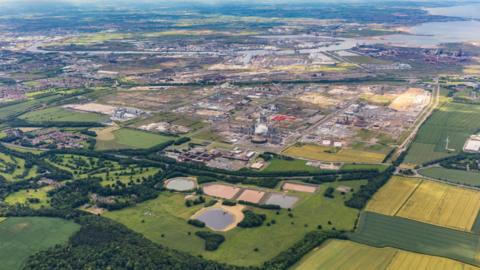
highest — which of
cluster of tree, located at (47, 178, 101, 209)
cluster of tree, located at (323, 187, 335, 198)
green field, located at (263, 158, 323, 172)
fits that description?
green field, located at (263, 158, 323, 172)

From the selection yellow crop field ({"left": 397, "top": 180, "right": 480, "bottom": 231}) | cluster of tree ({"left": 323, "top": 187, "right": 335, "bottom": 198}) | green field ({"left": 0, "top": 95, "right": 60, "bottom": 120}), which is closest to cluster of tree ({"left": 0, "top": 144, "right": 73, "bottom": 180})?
green field ({"left": 0, "top": 95, "right": 60, "bottom": 120})

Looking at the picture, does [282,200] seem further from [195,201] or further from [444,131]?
[444,131]

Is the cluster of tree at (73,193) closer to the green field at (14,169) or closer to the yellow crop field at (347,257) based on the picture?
the green field at (14,169)

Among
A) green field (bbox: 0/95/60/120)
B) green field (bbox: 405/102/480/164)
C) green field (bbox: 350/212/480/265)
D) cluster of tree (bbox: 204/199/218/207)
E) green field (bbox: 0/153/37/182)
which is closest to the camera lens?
green field (bbox: 350/212/480/265)

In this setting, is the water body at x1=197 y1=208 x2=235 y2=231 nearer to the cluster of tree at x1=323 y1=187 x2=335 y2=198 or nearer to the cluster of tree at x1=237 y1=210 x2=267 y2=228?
the cluster of tree at x1=237 y1=210 x2=267 y2=228

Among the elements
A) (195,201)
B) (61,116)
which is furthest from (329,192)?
(61,116)

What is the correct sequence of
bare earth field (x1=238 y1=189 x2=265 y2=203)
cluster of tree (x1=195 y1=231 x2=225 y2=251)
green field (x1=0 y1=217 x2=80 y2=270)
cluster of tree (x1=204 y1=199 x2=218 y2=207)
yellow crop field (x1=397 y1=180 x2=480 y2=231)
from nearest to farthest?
green field (x1=0 y1=217 x2=80 y2=270) < cluster of tree (x1=195 y1=231 x2=225 y2=251) < yellow crop field (x1=397 y1=180 x2=480 y2=231) < cluster of tree (x1=204 y1=199 x2=218 y2=207) < bare earth field (x1=238 y1=189 x2=265 y2=203)

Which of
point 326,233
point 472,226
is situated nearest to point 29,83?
point 326,233
